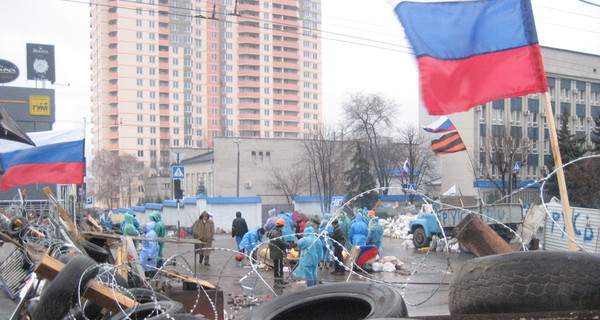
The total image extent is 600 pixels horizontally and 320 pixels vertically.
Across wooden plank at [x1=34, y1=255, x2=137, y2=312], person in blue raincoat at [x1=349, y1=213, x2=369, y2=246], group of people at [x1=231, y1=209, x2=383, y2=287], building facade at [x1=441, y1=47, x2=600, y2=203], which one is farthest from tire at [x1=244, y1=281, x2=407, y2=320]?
building facade at [x1=441, y1=47, x2=600, y2=203]

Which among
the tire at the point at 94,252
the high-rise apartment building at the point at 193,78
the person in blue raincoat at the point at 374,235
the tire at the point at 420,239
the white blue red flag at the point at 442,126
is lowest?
the tire at the point at 420,239

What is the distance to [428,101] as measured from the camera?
6.33 metres

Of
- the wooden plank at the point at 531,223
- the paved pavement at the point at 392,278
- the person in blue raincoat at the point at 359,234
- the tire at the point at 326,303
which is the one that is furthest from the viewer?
the wooden plank at the point at 531,223

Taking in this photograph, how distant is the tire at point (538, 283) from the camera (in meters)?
4.25

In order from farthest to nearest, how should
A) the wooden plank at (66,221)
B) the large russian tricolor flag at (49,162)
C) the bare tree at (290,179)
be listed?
the bare tree at (290,179), the large russian tricolor flag at (49,162), the wooden plank at (66,221)

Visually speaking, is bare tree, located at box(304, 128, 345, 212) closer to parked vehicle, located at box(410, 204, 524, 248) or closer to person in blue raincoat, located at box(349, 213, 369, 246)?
parked vehicle, located at box(410, 204, 524, 248)

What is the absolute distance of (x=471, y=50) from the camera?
641 cm

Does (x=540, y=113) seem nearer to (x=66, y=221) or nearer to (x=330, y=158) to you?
(x=330, y=158)

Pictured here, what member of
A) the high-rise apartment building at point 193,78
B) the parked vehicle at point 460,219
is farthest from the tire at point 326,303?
the high-rise apartment building at point 193,78

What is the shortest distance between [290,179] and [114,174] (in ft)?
114

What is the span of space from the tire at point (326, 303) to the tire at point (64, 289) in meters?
1.55

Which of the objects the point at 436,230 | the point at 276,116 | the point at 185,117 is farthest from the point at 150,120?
the point at 436,230

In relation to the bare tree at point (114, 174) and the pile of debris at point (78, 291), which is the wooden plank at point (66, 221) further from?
the bare tree at point (114, 174)

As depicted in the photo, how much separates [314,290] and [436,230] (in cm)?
1754
